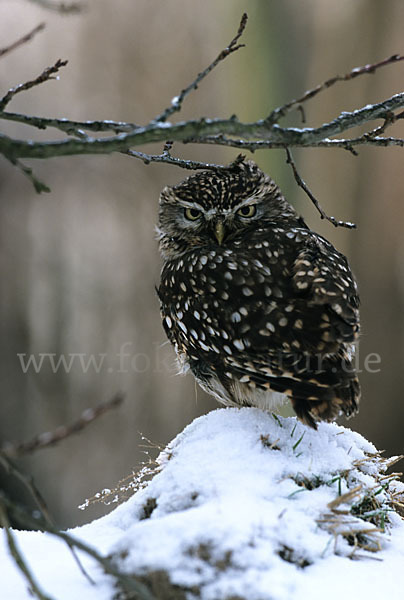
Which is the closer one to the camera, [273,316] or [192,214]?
[273,316]

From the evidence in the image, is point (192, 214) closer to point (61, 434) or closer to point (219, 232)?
point (219, 232)

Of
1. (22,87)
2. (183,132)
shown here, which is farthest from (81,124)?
(183,132)

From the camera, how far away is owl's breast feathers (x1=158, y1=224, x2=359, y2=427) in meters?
2.53

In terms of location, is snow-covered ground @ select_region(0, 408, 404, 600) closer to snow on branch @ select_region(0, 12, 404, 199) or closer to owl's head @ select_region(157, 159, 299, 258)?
owl's head @ select_region(157, 159, 299, 258)

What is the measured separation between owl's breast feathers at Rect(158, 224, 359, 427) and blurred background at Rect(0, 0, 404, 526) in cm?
512

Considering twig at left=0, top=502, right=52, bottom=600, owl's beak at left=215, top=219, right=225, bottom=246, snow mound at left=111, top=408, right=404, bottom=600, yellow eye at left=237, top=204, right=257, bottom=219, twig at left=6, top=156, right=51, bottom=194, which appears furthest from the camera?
yellow eye at left=237, top=204, right=257, bottom=219

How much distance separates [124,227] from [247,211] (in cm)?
614

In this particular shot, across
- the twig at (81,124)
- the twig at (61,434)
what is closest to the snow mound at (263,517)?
the twig at (61,434)

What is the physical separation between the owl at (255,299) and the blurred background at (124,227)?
15.7ft

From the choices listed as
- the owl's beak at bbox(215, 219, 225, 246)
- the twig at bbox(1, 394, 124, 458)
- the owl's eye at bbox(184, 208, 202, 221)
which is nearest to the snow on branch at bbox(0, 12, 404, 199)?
the twig at bbox(1, 394, 124, 458)

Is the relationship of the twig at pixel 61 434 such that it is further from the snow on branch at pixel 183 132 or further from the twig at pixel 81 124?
the twig at pixel 81 124

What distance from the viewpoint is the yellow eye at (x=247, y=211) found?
130 inches

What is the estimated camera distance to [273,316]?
266 centimetres

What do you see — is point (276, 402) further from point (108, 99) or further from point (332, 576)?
point (108, 99)
